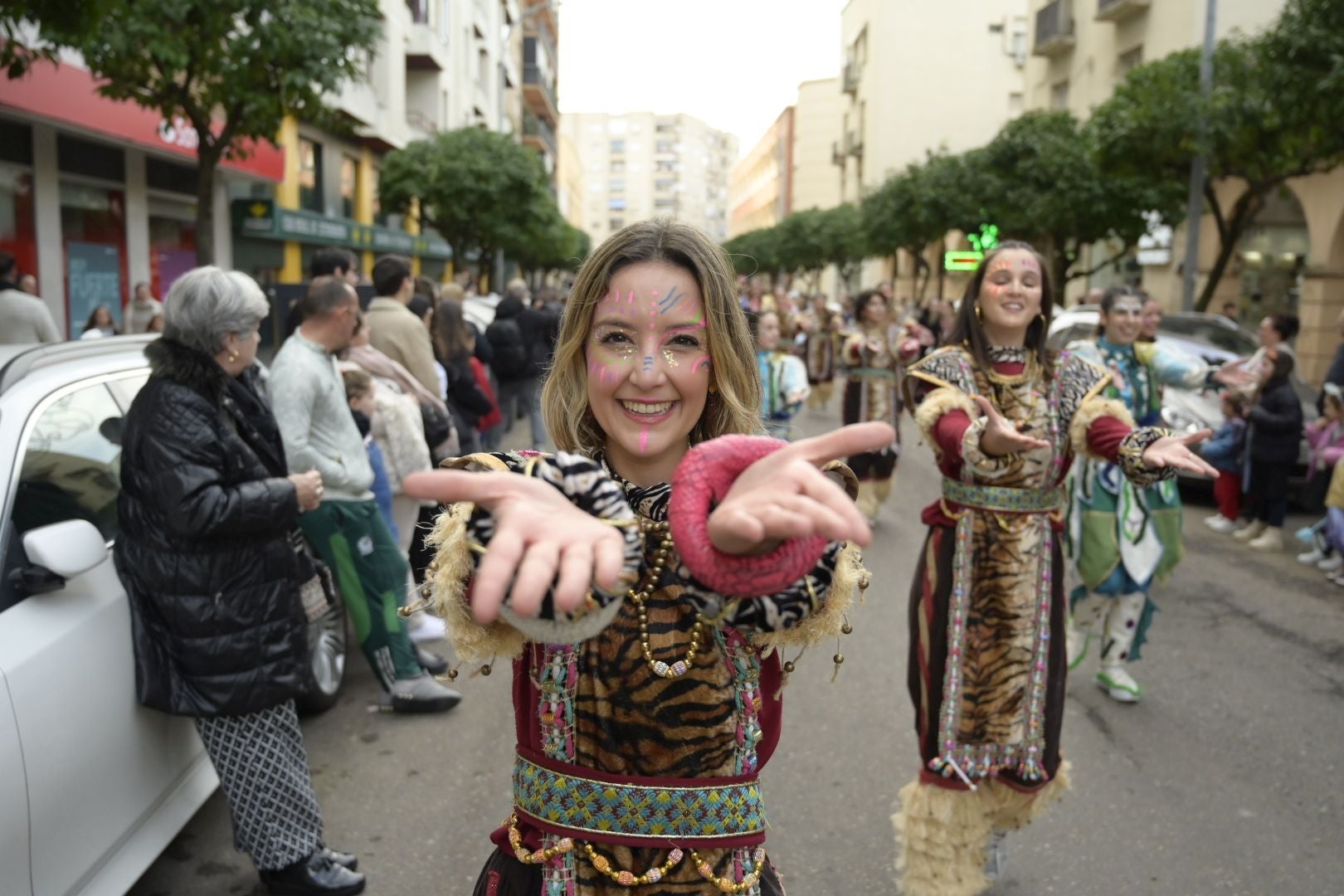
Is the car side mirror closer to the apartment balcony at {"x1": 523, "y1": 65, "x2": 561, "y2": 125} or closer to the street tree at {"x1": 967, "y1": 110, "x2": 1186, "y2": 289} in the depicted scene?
the street tree at {"x1": 967, "y1": 110, "x2": 1186, "y2": 289}

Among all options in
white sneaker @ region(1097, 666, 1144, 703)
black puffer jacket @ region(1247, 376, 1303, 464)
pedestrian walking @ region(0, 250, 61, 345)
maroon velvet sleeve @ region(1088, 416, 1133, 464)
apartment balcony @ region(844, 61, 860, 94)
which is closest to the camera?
maroon velvet sleeve @ region(1088, 416, 1133, 464)

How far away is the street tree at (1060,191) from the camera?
1988 centimetres

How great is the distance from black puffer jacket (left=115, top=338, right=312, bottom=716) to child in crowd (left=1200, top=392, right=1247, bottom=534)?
8343 mm

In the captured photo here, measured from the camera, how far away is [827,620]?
1.78 meters

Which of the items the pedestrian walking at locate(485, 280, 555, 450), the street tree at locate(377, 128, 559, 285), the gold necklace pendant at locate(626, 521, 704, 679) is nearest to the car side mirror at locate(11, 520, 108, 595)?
the gold necklace pendant at locate(626, 521, 704, 679)

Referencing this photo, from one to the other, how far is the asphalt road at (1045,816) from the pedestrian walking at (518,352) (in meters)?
Result: 5.65

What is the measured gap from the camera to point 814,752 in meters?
4.99

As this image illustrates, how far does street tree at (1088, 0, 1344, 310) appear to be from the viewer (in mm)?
10562

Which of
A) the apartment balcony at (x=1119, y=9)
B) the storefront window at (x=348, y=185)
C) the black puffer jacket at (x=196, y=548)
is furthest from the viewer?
the storefront window at (x=348, y=185)

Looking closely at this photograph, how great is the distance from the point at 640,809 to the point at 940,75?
179 feet

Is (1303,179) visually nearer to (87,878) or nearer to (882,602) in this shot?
(882,602)

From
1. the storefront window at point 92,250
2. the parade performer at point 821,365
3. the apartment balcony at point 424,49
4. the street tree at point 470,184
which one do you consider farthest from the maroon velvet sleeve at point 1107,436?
the apartment balcony at point 424,49

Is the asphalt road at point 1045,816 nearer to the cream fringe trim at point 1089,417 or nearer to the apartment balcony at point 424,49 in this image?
the cream fringe trim at point 1089,417

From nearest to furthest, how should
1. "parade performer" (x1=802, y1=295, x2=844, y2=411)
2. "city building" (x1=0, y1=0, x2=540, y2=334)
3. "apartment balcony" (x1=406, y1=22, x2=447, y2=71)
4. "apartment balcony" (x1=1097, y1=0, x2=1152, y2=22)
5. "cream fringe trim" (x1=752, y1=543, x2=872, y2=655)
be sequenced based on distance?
"cream fringe trim" (x1=752, y1=543, x2=872, y2=655), "city building" (x1=0, y1=0, x2=540, y2=334), "parade performer" (x1=802, y1=295, x2=844, y2=411), "apartment balcony" (x1=1097, y1=0, x2=1152, y2=22), "apartment balcony" (x1=406, y1=22, x2=447, y2=71)
